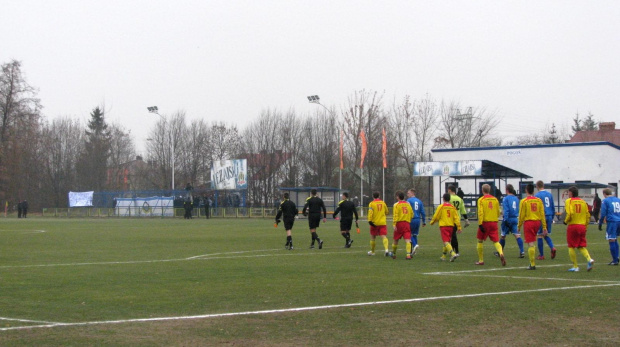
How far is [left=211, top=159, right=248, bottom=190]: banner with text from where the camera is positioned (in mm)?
64125

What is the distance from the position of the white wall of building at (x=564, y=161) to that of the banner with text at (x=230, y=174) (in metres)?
17.8

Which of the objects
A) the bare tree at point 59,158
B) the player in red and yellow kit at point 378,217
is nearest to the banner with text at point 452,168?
the player in red and yellow kit at point 378,217

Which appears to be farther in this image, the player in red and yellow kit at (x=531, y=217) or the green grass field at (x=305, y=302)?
the player in red and yellow kit at (x=531, y=217)

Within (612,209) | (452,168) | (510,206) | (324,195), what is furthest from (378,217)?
(324,195)

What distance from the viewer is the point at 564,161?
62156 mm

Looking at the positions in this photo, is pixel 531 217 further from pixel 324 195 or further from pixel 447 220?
pixel 324 195

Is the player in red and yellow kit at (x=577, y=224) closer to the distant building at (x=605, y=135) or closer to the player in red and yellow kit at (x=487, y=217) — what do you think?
the player in red and yellow kit at (x=487, y=217)

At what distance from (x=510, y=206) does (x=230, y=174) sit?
47.8 metres

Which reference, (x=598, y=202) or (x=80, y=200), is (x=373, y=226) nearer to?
(x=598, y=202)

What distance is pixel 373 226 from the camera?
64.5 feet

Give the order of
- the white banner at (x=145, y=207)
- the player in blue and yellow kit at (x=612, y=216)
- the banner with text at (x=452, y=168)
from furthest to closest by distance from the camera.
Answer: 1. the white banner at (x=145, y=207)
2. the banner with text at (x=452, y=168)
3. the player in blue and yellow kit at (x=612, y=216)

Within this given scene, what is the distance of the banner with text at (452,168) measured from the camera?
4682cm

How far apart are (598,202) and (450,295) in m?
25.2

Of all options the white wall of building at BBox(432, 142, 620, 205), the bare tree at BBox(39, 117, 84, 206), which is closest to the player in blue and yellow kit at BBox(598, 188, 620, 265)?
the white wall of building at BBox(432, 142, 620, 205)
